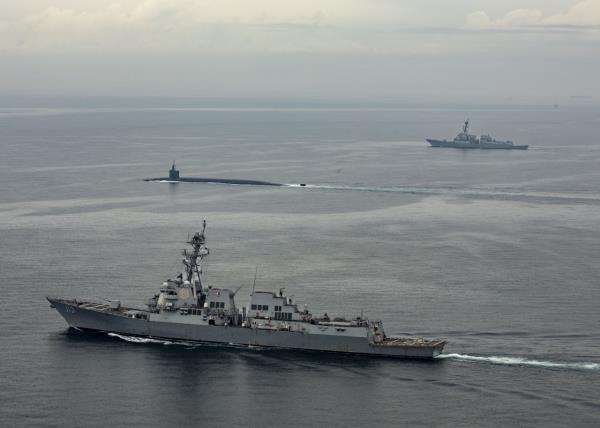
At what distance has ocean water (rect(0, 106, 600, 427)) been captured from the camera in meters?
60.5

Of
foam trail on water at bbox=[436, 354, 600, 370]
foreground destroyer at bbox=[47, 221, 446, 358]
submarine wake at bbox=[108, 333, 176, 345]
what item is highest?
foreground destroyer at bbox=[47, 221, 446, 358]

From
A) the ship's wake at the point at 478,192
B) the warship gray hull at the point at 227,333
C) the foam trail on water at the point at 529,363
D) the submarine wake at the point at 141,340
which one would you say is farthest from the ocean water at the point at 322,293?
the warship gray hull at the point at 227,333

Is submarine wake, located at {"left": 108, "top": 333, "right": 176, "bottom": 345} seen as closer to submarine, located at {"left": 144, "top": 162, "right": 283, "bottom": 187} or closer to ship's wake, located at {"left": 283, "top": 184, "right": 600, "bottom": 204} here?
ship's wake, located at {"left": 283, "top": 184, "right": 600, "bottom": 204}

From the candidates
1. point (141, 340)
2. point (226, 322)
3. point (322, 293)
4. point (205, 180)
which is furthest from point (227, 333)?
point (205, 180)

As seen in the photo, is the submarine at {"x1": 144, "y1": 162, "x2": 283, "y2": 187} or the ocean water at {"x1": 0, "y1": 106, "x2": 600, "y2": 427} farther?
the submarine at {"x1": 144, "y1": 162, "x2": 283, "y2": 187}

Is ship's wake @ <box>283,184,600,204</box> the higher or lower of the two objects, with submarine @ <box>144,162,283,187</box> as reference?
lower

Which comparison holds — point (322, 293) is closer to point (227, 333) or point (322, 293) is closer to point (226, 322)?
point (226, 322)

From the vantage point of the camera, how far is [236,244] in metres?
Result: 108

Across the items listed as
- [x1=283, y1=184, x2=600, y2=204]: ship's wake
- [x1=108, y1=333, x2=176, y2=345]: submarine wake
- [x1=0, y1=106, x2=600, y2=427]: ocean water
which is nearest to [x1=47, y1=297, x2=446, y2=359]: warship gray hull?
[x1=108, y1=333, x2=176, y2=345]: submarine wake

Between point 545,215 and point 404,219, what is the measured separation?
19.2 m

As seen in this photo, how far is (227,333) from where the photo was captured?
73.4 meters

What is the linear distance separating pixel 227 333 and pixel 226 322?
910 millimetres

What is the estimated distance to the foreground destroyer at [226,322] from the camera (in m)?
71.4

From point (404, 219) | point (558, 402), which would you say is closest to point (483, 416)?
point (558, 402)
